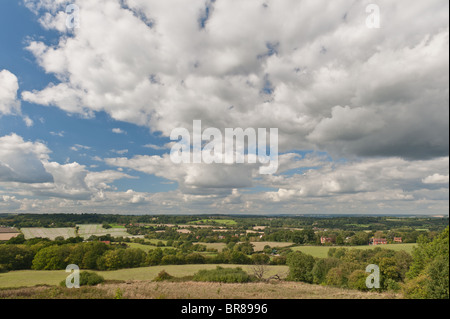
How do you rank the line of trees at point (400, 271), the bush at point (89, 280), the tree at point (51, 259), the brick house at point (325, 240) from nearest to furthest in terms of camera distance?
1. the line of trees at point (400, 271)
2. the bush at point (89, 280)
3. the tree at point (51, 259)
4. the brick house at point (325, 240)

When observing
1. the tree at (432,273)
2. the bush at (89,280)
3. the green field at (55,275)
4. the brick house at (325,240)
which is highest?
the tree at (432,273)

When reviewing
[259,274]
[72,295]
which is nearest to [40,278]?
[72,295]

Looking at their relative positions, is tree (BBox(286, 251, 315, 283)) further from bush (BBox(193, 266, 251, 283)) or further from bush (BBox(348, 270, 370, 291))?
bush (BBox(348, 270, 370, 291))

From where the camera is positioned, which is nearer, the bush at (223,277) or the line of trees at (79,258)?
the bush at (223,277)

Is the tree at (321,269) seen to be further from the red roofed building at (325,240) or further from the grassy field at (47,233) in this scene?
the grassy field at (47,233)

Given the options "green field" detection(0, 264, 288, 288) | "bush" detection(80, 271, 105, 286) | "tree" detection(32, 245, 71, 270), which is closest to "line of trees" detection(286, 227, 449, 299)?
"green field" detection(0, 264, 288, 288)

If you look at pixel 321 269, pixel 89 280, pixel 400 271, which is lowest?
pixel 321 269

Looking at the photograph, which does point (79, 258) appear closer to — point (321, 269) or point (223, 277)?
point (223, 277)

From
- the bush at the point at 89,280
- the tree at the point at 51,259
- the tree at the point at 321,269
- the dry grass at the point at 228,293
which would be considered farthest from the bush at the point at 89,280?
the tree at the point at 321,269

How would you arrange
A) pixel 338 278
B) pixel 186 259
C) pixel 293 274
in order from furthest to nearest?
pixel 186 259, pixel 293 274, pixel 338 278

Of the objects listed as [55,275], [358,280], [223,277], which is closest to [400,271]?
[358,280]
